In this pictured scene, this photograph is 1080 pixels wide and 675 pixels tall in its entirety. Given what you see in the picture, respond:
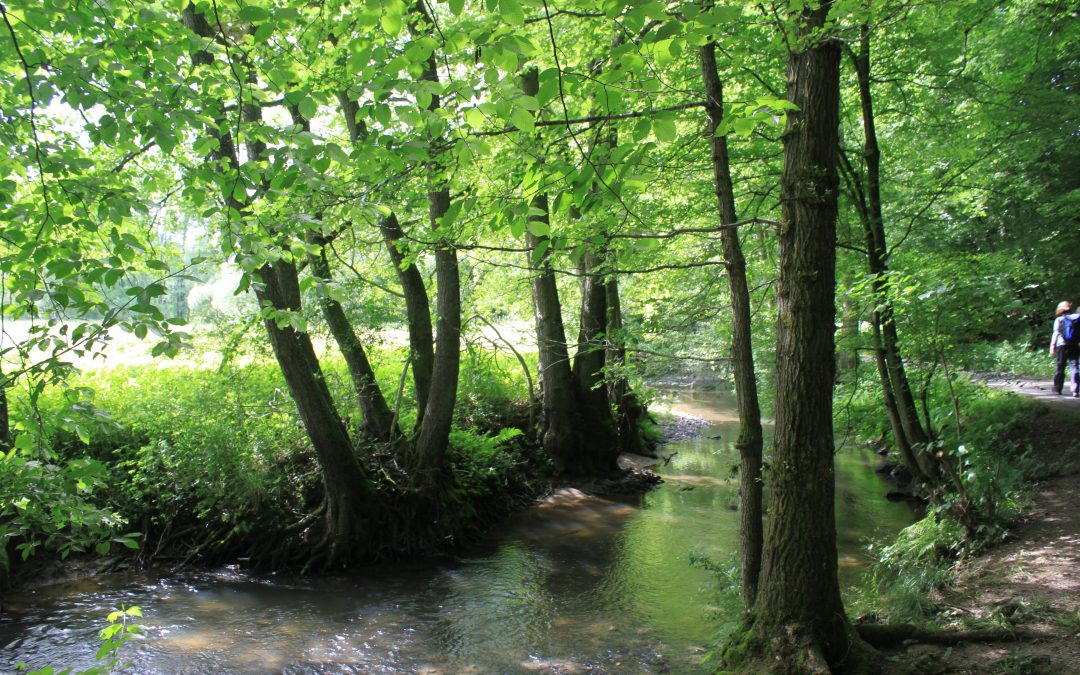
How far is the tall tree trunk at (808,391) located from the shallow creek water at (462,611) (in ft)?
6.01

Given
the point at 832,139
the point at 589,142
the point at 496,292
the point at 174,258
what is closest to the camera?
the point at 832,139

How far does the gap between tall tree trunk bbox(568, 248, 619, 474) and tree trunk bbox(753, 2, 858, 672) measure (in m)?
9.32

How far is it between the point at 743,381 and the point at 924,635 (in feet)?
7.50

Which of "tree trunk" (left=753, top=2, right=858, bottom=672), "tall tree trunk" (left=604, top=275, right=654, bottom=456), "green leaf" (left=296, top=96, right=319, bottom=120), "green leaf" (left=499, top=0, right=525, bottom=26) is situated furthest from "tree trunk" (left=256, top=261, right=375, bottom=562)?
"green leaf" (left=499, top=0, right=525, bottom=26)

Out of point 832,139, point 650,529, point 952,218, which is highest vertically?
point 952,218

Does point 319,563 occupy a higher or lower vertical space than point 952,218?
lower

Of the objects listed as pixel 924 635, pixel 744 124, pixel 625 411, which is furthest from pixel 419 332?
pixel 744 124

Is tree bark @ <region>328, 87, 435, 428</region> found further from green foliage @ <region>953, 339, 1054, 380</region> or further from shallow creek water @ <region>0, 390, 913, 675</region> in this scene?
green foliage @ <region>953, 339, 1054, 380</region>

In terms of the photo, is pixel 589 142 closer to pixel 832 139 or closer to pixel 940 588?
pixel 832 139

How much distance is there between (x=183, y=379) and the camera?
10742 millimetres

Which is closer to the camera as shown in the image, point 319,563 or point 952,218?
point 319,563

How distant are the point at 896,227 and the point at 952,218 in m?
3.96

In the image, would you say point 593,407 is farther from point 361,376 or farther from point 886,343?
point 886,343

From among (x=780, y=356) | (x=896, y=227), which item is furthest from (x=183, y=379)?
(x=896, y=227)
